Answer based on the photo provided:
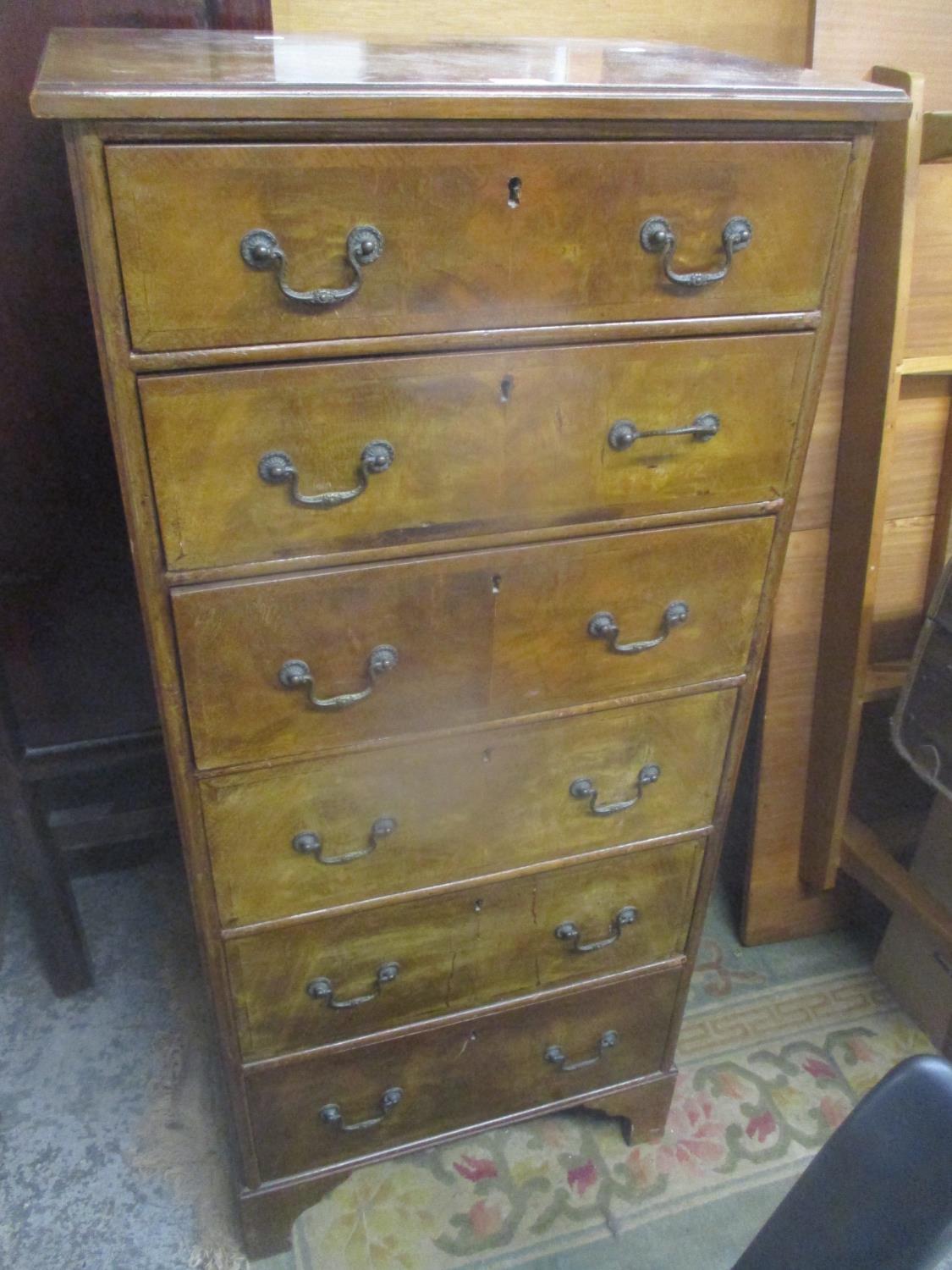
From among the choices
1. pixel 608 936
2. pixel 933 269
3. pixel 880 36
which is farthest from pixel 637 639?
pixel 880 36

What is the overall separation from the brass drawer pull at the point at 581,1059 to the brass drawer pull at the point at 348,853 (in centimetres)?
45

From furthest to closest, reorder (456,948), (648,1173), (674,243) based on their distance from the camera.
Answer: (648,1173) < (456,948) < (674,243)

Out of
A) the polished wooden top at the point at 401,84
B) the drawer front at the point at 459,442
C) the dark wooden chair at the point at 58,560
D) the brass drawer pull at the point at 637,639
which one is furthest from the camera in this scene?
the dark wooden chair at the point at 58,560

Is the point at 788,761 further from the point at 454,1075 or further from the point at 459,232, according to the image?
the point at 459,232

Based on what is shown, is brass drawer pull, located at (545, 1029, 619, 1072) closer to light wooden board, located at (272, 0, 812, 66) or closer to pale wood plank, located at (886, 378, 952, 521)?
pale wood plank, located at (886, 378, 952, 521)

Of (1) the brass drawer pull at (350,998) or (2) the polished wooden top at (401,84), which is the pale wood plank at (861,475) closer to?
(2) the polished wooden top at (401,84)

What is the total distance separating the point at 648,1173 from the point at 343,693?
2.97ft

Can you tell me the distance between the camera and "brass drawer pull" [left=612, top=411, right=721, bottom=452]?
2.99 ft

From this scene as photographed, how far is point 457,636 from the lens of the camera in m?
0.98

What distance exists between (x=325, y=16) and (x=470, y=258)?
0.63 metres

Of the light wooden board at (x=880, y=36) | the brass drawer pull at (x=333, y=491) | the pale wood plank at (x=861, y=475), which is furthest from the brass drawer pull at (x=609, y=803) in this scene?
the light wooden board at (x=880, y=36)

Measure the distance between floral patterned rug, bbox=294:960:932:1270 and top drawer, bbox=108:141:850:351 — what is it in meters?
1.15

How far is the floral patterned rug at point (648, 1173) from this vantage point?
134cm

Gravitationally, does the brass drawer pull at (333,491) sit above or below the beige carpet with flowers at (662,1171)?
above
